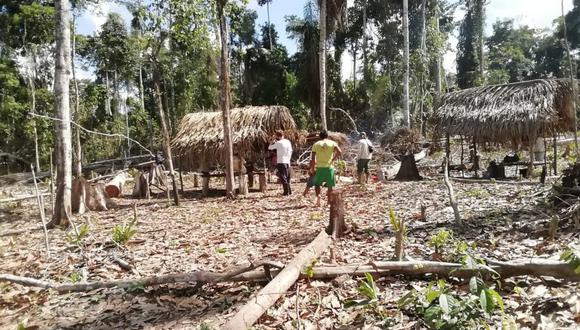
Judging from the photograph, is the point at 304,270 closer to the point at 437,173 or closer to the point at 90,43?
the point at 437,173

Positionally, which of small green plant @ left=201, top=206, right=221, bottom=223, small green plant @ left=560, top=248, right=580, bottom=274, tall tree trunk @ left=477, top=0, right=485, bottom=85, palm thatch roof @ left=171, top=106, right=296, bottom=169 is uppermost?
tall tree trunk @ left=477, top=0, right=485, bottom=85

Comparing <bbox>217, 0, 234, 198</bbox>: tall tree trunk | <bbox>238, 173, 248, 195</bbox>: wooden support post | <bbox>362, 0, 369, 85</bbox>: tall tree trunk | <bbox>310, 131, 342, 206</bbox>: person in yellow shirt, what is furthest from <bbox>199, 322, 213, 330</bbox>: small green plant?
<bbox>362, 0, 369, 85</bbox>: tall tree trunk

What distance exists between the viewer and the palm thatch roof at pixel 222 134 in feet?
40.7

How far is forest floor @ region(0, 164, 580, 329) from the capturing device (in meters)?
3.64

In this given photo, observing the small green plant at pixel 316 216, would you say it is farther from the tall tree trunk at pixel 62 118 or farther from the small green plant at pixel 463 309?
the tall tree trunk at pixel 62 118

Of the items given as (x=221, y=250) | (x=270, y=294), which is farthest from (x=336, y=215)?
(x=270, y=294)

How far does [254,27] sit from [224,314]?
3424cm

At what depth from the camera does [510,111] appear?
42.4ft

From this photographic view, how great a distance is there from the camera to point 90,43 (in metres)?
27.1

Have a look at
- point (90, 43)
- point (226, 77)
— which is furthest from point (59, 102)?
point (90, 43)

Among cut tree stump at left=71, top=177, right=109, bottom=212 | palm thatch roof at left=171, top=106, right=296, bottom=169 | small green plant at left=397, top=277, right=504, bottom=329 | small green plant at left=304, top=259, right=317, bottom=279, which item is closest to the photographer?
small green plant at left=397, top=277, right=504, bottom=329

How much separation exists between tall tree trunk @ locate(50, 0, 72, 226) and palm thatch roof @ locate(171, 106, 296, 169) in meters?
4.55

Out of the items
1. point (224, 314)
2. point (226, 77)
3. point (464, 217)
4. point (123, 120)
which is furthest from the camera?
point (123, 120)

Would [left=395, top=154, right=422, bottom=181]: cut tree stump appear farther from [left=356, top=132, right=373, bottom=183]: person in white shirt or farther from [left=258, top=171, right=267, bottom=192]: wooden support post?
[left=258, top=171, right=267, bottom=192]: wooden support post
